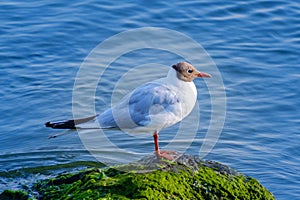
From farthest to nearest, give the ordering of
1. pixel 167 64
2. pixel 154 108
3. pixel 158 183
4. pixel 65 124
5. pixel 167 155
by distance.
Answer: pixel 167 64 < pixel 65 124 < pixel 154 108 < pixel 167 155 < pixel 158 183

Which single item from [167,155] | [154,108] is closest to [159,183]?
[167,155]

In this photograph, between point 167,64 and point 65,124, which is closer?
point 65,124

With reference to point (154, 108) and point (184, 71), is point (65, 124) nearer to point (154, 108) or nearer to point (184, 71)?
point (154, 108)

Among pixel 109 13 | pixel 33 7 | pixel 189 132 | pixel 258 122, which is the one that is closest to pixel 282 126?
pixel 258 122

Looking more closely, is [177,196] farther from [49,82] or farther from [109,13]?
[109,13]

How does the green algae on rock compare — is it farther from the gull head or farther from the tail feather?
the gull head

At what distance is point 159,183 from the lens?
6.06 m

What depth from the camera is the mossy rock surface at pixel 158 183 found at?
6.00 metres

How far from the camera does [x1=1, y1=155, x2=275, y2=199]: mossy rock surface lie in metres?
6.00

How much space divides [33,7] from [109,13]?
63.6 inches

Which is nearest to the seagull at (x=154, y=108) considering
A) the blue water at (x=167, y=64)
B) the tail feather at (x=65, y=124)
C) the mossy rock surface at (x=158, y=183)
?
the tail feather at (x=65, y=124)

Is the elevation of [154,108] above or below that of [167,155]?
above

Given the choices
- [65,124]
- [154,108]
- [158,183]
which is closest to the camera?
[158,183]

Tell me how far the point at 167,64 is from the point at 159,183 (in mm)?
5746
